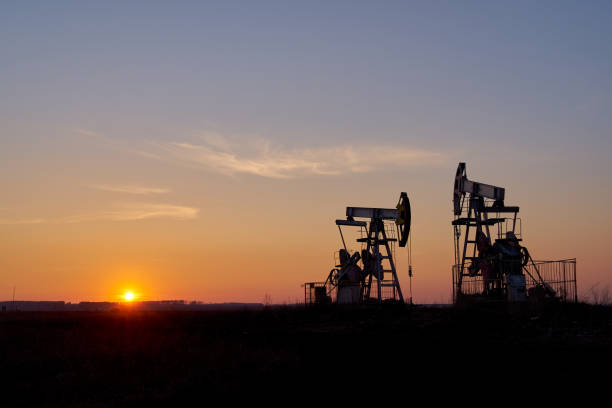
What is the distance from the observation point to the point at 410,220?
31656 mm

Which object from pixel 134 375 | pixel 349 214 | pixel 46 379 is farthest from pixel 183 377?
pixel 349 214

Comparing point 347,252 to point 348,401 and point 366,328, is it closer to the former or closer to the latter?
point 366,328

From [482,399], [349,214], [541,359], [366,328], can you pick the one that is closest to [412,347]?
[541,359]

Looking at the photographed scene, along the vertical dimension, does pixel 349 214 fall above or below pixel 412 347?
above

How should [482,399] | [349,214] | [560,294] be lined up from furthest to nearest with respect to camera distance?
[349,214] < [560,294] < [482,399]

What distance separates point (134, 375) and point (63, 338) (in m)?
7.74

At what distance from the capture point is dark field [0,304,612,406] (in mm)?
12898

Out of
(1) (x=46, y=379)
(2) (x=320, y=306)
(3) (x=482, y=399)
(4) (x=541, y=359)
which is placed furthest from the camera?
(2) (x=320, y=306)

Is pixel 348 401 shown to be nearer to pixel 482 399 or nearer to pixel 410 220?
pixel 482 399

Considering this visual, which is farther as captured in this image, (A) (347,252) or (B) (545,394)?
(A) (347,252)

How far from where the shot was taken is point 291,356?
16.1 metres

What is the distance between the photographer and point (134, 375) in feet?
48.3

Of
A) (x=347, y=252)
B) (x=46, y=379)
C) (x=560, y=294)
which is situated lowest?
(x=46, y=379)

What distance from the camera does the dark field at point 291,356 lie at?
1290 cm
